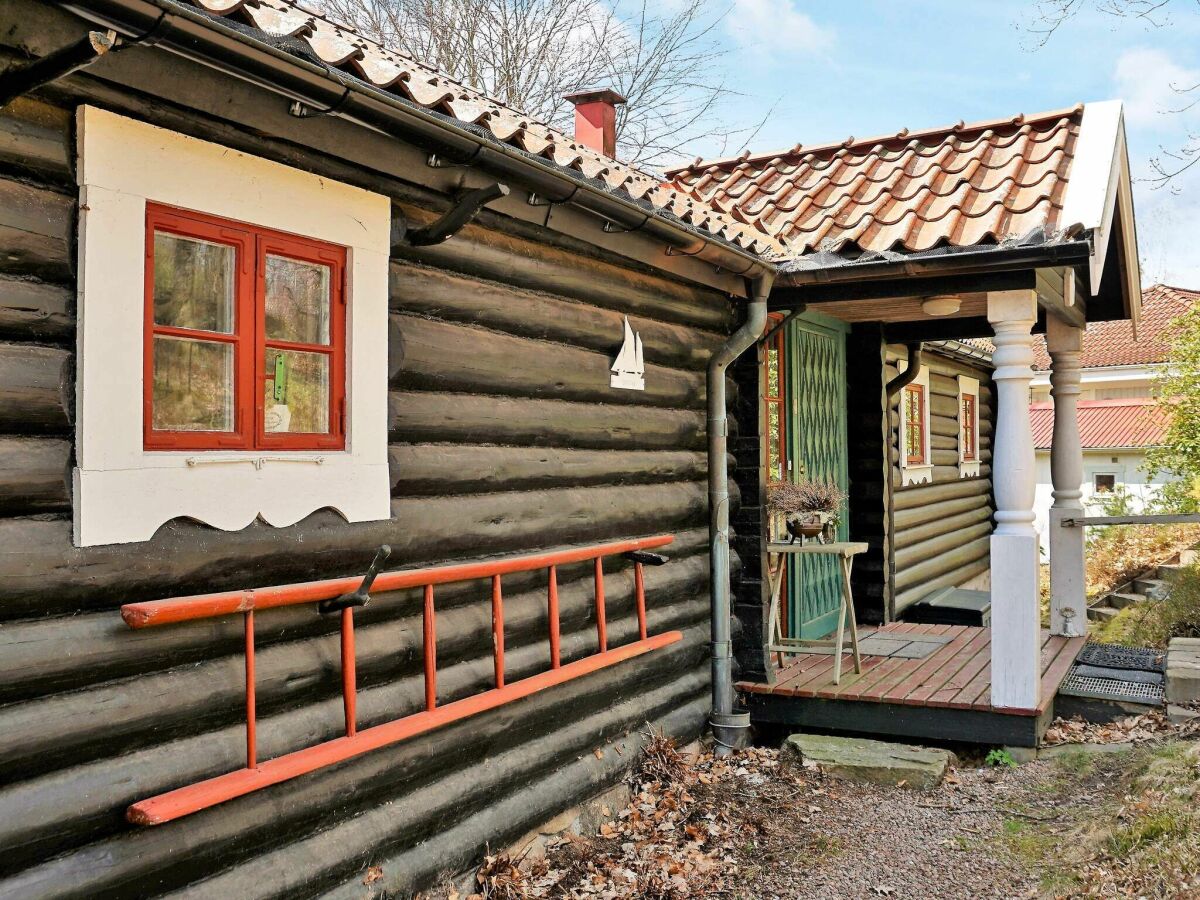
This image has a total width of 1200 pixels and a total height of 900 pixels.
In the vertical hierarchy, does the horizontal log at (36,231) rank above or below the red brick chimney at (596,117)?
below

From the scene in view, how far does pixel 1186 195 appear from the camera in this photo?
9.52m

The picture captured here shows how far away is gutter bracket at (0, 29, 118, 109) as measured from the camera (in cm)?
228

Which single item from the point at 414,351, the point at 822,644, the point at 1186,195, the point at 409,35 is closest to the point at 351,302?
the point at 414,351

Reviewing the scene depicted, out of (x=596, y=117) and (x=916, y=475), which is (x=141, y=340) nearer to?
(x=596, y=117)

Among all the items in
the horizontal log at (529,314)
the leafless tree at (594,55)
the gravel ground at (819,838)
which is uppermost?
the leafless tree at (594,55)

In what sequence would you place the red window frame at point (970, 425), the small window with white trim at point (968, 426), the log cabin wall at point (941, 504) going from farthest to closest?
1. the red window frame at point (970, 425)
2. the small window with white trim at point (968, 426)
3. the log cabin wall at point (941, 504)

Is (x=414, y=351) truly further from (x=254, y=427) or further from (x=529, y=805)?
(x=529, y=805)

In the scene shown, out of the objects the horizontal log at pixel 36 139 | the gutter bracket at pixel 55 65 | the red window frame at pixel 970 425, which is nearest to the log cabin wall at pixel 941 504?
the red window frame at pixel 970 425

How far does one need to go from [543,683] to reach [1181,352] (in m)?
13.2

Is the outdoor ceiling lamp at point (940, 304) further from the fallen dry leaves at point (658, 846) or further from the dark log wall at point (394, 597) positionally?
the fallen dry leaves at point (658, 846)

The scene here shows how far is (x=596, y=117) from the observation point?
749cm

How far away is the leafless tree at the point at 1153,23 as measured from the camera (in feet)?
27.7

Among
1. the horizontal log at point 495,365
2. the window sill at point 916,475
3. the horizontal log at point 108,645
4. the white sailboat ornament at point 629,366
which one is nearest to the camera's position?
the horizontal log at point 108,645

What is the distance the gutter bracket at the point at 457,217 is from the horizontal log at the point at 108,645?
4.56 ft
